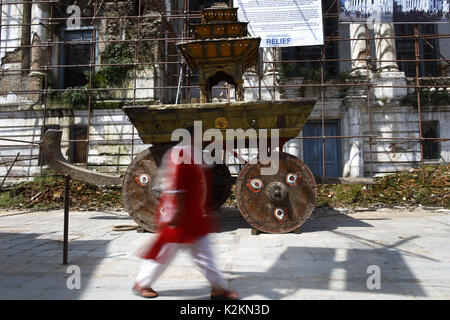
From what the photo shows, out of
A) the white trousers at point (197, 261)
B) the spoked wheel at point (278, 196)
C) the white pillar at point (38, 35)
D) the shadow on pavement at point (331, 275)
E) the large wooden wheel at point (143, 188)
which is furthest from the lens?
the white pillar at point (38, 35)

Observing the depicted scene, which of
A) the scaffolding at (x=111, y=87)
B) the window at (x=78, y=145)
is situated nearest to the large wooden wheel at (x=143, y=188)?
the scaffolding at (x=111, y=87)

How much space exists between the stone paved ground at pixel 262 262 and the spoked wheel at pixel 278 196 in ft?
0.91

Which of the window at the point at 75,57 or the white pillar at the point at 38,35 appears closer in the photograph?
the white pillar at the point at 38,35

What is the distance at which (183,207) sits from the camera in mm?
2857

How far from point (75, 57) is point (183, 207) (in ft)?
45.4

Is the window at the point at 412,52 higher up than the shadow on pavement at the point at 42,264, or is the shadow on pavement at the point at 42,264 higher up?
the window at the point at 412,52

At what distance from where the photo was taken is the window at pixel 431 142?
12.5 meters

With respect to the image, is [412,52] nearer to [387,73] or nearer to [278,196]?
[387,73]

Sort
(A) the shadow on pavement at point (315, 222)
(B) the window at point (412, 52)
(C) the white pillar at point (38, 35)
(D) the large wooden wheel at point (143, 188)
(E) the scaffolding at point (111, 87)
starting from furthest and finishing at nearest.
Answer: (B) the window at point (412, 52)
(C) the white pillar at point (38, 35)
(E) the scaffolding at point (111, 87)
(A) the shadow on pavement at point (315, 222)
(D) the large wooden wheel at point (143, 188)

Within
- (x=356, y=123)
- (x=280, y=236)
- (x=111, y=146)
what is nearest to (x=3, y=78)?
(x=111, y=146)

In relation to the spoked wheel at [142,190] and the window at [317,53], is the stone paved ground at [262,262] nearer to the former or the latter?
the spoked wheel at [142,190]

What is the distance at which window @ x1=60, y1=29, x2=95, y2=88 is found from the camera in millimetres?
13805

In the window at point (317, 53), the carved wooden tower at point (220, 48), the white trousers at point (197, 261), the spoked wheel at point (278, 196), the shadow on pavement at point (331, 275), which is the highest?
the window at point (317, 53)
